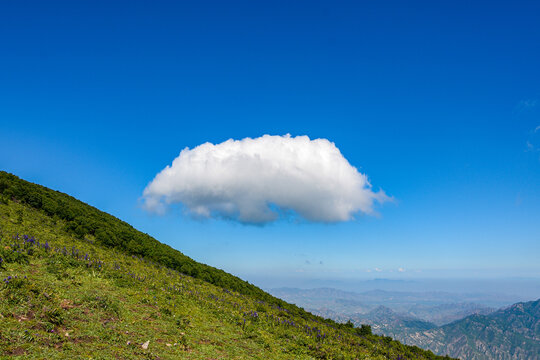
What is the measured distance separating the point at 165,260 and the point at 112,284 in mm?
16896

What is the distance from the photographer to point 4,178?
30.2 metres

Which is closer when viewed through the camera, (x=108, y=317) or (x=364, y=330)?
(x=108, y=317)

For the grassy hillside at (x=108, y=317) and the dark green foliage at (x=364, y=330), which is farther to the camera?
the dark green foliage at (x=364, y=330)

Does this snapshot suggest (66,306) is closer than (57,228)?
Yes

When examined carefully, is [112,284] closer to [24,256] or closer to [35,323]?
[24,256]

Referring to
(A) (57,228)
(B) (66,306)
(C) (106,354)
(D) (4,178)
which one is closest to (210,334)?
(C) (106,354)

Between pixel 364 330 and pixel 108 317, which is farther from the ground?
pixel 108 317

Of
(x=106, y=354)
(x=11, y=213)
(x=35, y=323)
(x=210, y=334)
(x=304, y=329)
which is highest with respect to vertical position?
(x=11, y=213)

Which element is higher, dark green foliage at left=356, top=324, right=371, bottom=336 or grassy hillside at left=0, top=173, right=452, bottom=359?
grassy hillside at left=0, top=173, right=452, bottom=359

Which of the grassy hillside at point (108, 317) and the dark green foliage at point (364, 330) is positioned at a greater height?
the grassy hillside at point (108, 317)

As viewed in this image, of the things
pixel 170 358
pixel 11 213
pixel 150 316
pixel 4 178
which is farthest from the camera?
pixel 4 178

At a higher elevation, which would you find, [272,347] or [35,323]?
[35,323]

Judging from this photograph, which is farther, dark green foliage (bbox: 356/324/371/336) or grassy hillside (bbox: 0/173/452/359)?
dark green foliage (bbox: 356/324/371/336)

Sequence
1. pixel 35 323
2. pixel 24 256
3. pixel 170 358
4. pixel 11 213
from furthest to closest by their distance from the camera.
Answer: pixel 11 213, pixel 24 256, pixel 170 358, pixel 35 323
